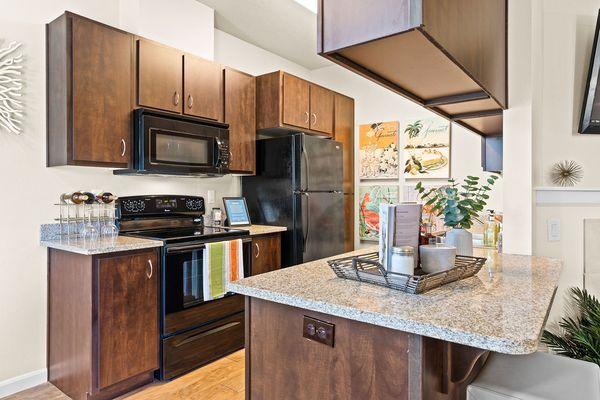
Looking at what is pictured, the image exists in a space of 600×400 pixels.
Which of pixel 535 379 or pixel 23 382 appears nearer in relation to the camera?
pixel 535 379

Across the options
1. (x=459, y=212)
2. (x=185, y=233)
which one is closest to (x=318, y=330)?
(x=459, y=212)

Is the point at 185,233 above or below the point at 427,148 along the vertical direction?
below

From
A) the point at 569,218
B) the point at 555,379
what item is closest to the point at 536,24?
the point at 569,218

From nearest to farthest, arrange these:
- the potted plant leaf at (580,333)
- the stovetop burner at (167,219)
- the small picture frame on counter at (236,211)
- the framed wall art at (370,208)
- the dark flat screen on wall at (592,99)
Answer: the potted plant leaf at (580,333) → the dark flat screen on wall at (592,99) → the stovetop burner at (167,219) → the small picture frame on counter at (236,211) → the framed wall art at (370,208)

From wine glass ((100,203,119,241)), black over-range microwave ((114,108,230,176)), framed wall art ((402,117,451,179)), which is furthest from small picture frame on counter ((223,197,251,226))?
framed wall art ((402,117,451,179))

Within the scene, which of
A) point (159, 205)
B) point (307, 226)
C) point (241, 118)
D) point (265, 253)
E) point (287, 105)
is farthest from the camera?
point (287, 105)

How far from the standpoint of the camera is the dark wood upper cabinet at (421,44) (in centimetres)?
96

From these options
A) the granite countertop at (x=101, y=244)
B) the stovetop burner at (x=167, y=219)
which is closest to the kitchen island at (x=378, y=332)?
the granite countertop at (x=101, y=244)

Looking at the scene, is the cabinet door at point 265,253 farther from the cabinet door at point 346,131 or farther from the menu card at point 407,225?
the menu card at point 407,225

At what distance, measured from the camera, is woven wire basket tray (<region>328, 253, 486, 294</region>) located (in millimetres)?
1111

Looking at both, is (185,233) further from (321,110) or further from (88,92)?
(321,110)

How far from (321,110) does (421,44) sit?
10.3ft

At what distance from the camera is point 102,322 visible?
215 centimetres

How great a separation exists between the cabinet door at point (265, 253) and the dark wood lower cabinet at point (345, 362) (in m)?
1.89
